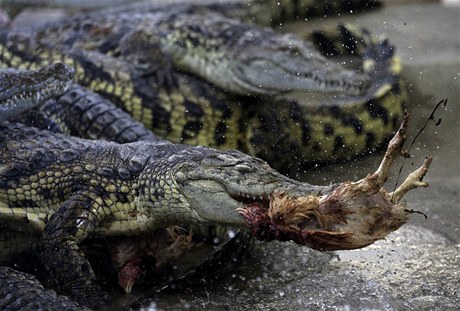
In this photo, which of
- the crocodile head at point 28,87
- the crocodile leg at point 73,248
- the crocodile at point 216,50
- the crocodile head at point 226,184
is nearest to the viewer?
the crocodile head at point 226,184

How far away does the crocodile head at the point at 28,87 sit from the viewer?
3662 millimetres

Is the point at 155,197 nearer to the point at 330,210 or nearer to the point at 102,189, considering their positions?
the point at 102,189

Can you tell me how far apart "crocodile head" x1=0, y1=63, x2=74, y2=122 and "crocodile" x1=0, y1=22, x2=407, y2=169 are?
1042 mm

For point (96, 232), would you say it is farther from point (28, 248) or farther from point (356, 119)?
point (356, 119)

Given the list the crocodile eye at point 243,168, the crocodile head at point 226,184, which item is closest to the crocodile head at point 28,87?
the crocodile head at point 226,184

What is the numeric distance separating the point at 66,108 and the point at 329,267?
1668 millimetres

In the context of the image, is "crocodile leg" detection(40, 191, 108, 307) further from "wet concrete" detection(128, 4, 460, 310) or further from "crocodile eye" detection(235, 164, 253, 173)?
"crocodile eye" detection(235, 164, 253, 173)

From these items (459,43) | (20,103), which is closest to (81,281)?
(20,103)

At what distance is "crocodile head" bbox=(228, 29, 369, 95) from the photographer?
16.1 ft

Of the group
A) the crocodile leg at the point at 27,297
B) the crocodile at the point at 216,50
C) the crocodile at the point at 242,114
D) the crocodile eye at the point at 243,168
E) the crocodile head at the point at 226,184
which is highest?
the crocodile eye at the point at 243,168

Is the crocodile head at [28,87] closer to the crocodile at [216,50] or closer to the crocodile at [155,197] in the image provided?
the crocodile at [155,197]

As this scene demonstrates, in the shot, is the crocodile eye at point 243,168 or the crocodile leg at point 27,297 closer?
the crocodile leg at point 27,297

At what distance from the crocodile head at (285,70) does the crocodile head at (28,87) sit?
4.62ft

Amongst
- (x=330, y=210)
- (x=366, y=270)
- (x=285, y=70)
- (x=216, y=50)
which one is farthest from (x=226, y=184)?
(x=216, y=50)
